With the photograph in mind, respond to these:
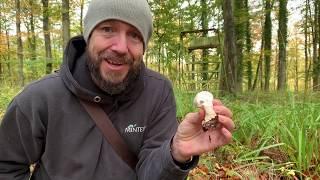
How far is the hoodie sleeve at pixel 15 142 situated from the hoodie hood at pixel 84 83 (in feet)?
0.93

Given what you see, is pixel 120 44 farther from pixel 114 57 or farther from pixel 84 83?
pixel 84 83

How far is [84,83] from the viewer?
193 cm

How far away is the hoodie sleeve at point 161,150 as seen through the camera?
1626 millimetres

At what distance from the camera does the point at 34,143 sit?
6.13 feet

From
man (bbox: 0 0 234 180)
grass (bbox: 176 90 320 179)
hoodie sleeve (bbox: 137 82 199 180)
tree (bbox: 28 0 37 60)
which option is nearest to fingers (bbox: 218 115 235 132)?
hoodie sleeve (bbox: 137 82 199 180)

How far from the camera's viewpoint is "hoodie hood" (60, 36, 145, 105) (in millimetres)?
1860

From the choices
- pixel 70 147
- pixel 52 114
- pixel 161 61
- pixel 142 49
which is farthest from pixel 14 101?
pixel 161 61

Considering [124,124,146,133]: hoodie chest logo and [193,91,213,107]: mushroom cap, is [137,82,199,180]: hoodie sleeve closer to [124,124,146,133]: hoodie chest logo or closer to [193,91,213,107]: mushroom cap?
[124,124,146,133]: hoodie chest logo

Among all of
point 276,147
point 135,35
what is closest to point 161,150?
point 135,35

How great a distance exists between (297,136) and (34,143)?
1.91 meters

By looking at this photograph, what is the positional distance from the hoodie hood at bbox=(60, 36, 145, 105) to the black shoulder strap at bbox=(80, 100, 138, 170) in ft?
0.13

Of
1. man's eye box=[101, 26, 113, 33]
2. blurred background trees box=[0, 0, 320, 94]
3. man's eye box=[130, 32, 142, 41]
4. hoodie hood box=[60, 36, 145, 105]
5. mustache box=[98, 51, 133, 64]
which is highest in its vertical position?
blurred background trees box=[0, 0, 320, 94]

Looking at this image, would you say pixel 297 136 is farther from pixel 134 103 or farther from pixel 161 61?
pixel 161 61

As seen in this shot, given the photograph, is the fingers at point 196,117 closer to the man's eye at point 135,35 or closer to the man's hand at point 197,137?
the man's hand at point 197,137
